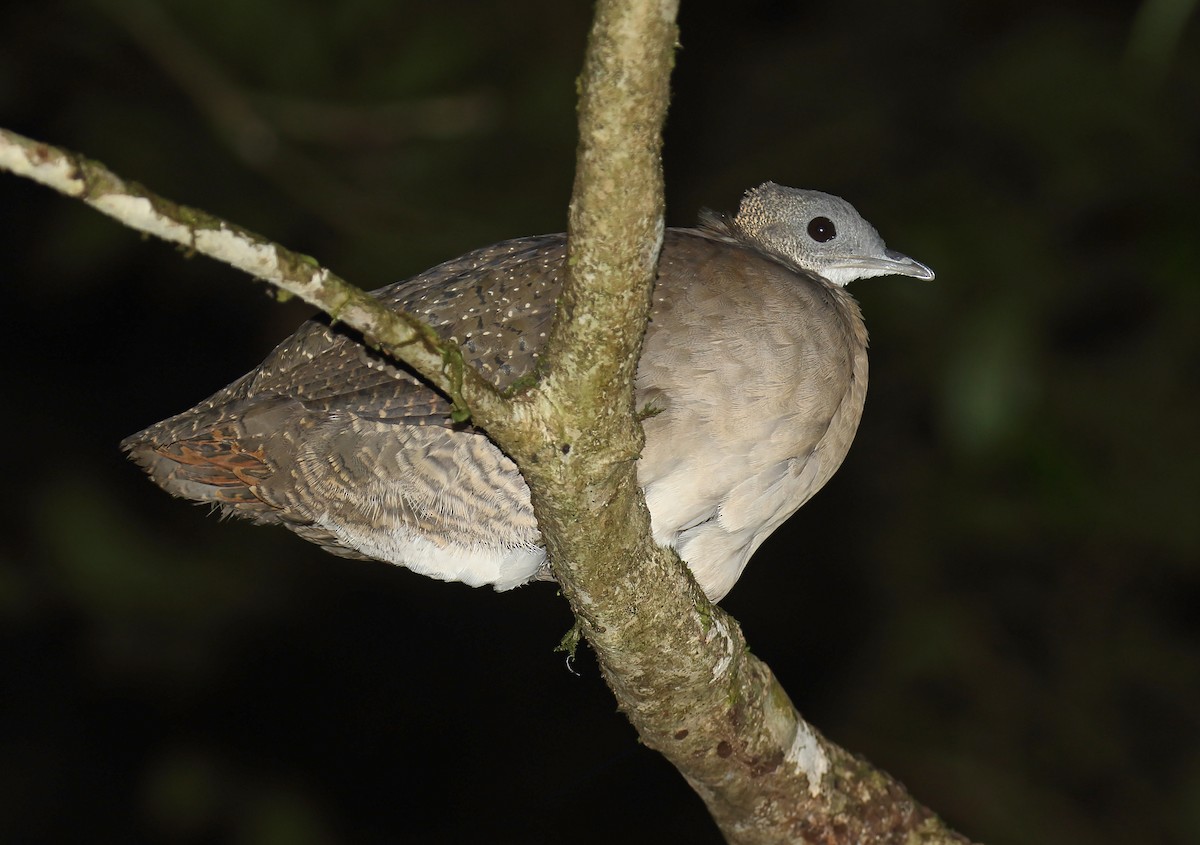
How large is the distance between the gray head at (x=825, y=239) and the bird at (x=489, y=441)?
0.49 metres

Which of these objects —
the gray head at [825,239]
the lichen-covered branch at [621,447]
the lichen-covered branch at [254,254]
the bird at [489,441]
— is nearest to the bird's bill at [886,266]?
the gray head at [825,239]

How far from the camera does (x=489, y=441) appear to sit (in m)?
3.40

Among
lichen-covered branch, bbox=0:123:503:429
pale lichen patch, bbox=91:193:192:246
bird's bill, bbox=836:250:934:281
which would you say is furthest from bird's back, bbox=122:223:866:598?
pale lichen patch, bbox=91:193:192:246

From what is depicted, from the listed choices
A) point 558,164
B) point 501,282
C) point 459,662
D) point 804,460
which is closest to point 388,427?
point 501,282

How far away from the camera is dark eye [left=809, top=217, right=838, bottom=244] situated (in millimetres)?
4348

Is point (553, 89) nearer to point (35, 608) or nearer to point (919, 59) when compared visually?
point (919, 59)

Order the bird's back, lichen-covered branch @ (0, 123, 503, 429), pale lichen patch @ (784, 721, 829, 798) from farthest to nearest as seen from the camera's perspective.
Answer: pale lichen patch @ (784, 721, 829, 798), the bird's back, lichen-covered branch @ (0, 123, 503, 429)

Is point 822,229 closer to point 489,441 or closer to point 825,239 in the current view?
point 825,239

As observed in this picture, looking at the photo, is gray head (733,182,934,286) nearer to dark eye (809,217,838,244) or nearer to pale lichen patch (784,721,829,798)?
dark eye (809,217,838,244)

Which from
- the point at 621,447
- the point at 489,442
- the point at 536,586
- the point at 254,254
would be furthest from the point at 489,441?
the point at 536,586

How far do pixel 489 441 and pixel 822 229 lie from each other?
1.59 m

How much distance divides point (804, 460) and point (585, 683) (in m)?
5.50

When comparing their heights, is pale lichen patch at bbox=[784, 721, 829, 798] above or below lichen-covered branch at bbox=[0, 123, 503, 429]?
below

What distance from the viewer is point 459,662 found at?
877 cm
